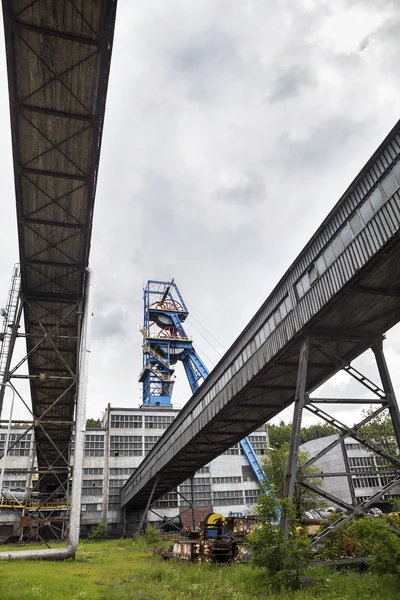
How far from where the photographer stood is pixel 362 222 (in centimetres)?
895

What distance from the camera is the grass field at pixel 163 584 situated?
7.68 m

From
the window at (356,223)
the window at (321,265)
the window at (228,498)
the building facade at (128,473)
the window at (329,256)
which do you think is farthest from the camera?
the window at (228,498)

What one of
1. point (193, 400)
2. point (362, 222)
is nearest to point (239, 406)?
point (193, 400)

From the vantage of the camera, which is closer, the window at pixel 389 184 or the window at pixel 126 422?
the window at pixel 389 184

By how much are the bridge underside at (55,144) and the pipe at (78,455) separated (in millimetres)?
596

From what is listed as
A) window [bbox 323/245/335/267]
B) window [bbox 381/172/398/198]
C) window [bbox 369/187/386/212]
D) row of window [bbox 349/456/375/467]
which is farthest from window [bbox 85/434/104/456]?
window [bbox 381/172/398/198]

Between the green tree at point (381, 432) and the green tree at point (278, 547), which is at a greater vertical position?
the green tree at point (381, 432)

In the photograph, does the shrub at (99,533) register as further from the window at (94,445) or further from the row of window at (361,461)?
the row of window at (361,461)

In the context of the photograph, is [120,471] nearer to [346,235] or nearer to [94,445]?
[94,445]

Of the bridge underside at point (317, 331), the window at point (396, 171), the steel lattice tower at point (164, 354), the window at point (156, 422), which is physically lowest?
the bridge underside at point (317, 331)

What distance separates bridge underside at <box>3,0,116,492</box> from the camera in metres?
7.91

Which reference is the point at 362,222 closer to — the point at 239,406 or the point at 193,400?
the point at 239,406

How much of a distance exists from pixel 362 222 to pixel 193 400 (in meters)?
12.9

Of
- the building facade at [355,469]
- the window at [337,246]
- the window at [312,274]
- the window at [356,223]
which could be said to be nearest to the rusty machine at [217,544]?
the window at [312,274]
